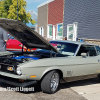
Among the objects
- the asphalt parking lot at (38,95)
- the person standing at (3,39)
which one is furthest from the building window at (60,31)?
the asphalt parking lot at (38,95)

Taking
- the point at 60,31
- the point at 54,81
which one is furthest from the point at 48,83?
the point at 60,31

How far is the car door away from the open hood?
0.79m

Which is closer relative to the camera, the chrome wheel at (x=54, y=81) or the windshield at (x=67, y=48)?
the chrome wheel at (x=54, y=81)

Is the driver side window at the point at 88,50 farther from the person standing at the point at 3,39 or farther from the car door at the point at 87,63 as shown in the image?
the person standing at the point at 3,39

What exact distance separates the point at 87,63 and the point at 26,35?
195cm

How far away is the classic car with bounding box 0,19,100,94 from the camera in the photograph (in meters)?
4.45

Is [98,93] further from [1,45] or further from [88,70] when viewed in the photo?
[1,45]

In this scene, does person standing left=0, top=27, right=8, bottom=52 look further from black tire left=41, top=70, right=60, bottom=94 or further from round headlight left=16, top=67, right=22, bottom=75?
black tire left=41, top=70, right=60, bottom=94

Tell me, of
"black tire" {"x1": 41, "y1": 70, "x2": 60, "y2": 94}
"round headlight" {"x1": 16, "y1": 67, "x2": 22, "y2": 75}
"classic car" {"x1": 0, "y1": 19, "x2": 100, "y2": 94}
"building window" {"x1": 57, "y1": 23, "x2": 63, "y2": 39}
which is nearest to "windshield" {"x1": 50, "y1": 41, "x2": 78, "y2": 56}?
"classic car" {"x1": 0, "y1": 19, "x2": 100, "y2": 94}

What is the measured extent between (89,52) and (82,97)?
1697mm

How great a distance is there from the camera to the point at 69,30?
19.0 meters

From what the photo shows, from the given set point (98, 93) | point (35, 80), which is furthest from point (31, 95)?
point (98, 93)

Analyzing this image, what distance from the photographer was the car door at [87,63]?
538cm

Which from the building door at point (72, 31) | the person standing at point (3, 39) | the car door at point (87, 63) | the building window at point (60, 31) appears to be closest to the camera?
the car door at point (87, 63)
